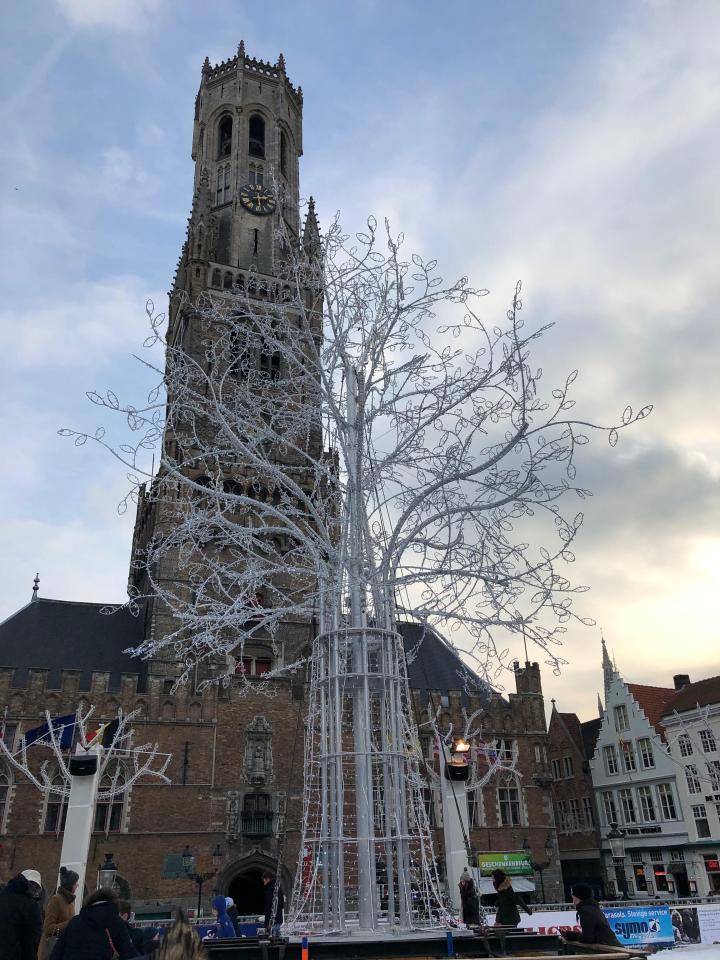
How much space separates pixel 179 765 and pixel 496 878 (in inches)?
849

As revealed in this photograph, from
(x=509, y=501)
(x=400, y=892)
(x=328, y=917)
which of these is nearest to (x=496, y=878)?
(x=400, y=892)

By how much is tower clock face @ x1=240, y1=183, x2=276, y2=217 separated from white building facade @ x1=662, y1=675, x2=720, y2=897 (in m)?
34.1

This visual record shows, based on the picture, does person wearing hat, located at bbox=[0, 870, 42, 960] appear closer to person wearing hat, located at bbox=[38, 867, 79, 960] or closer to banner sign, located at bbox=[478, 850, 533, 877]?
person wearing hat, located at bbox=[38, 867, 79, 960]

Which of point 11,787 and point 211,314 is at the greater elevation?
point 211,314

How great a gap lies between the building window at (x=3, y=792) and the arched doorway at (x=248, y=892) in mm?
8398

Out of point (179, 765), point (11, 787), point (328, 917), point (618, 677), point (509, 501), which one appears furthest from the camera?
point (618, 677)

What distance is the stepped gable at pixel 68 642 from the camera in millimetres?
29375

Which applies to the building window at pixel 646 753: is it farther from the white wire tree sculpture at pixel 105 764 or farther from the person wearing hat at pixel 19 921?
the person wearing hat at pixel 19 921

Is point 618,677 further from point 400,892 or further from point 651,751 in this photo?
point 400,892

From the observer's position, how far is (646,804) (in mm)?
35875

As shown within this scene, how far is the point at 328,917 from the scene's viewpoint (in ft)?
28.3

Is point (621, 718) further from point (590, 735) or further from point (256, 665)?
point (256, 665)

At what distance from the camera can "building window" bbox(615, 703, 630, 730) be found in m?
38.2

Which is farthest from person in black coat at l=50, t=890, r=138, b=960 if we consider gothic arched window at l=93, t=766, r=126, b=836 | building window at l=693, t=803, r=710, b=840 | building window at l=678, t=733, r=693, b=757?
building window at l=678, t=733, r=693, b=757
